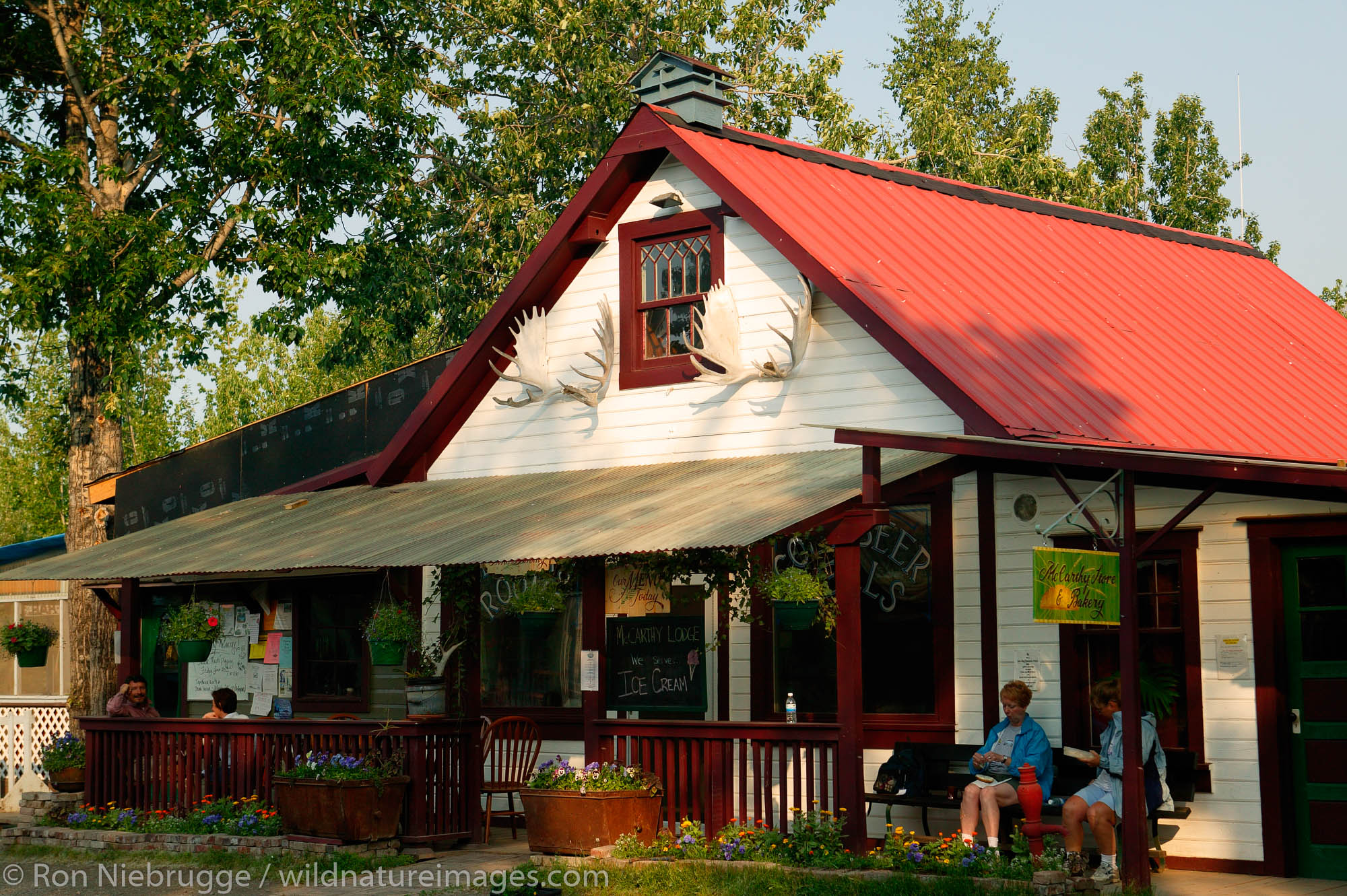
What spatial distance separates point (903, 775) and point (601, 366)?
15.8 feet

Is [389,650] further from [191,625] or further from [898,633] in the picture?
[898,633]

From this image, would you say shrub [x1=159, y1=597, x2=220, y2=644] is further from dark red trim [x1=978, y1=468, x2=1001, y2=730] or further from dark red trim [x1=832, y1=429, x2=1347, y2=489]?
dark red trim [x1=832, y1=429, x2=1347, y2=489]

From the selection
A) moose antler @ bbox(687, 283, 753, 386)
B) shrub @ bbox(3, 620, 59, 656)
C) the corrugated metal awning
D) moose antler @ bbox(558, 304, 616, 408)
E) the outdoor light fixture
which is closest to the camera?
the corrugated metal awning

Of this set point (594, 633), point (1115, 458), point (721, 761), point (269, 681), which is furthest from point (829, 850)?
point (269, 681)

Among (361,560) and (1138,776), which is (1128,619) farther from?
(361,560)

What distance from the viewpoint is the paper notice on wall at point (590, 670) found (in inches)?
447

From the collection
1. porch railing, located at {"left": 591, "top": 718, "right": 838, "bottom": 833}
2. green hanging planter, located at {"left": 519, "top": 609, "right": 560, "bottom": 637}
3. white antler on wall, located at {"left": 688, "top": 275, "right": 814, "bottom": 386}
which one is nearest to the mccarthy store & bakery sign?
porch railing, located at {"left": 591, "top": 718, "right": 838, "bottom": 833}

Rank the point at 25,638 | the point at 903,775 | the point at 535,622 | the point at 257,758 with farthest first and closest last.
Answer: the point at 25,638 < the point at 535,622 < the point at 257,758 < the point at 903,775

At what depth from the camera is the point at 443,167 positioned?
26516 mm

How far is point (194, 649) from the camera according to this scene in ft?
48.2

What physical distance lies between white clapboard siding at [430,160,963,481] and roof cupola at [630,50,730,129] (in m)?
0.58

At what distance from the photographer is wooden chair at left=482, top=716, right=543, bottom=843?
40.3ft

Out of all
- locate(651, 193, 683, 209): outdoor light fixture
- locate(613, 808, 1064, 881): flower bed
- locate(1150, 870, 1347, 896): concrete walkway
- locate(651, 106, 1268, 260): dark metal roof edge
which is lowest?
locate(1150, 870, 1347, 896): concrete walkway

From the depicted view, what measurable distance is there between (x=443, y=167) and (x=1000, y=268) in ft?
49.6
